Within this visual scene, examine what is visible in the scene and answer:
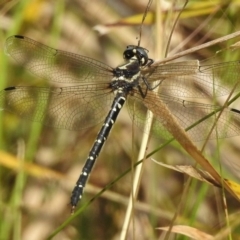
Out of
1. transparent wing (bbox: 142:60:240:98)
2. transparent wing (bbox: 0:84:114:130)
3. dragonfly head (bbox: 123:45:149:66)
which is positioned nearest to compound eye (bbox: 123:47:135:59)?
dragonfly head (bbox: 123:45:149:66)

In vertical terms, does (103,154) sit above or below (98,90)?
above

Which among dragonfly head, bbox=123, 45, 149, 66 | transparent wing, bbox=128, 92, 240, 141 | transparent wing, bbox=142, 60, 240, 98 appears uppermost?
dragonfly head, bbox=123, 45, 149, 66

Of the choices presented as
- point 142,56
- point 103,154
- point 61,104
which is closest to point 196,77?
point 142,56

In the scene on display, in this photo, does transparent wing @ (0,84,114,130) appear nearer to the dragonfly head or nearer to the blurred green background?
the dragonfly head

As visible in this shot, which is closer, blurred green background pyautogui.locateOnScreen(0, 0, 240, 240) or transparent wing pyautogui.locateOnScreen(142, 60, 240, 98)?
transparent wing pyautogui.locateOnScreen(142, 60, 240, 98)

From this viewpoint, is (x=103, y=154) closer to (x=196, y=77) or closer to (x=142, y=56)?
(x=142, y=56)

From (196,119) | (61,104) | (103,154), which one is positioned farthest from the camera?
(103,154)

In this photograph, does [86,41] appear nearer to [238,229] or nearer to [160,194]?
[160,194]

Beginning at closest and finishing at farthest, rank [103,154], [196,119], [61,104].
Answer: [196,119] → [61,104] → [103,154]
